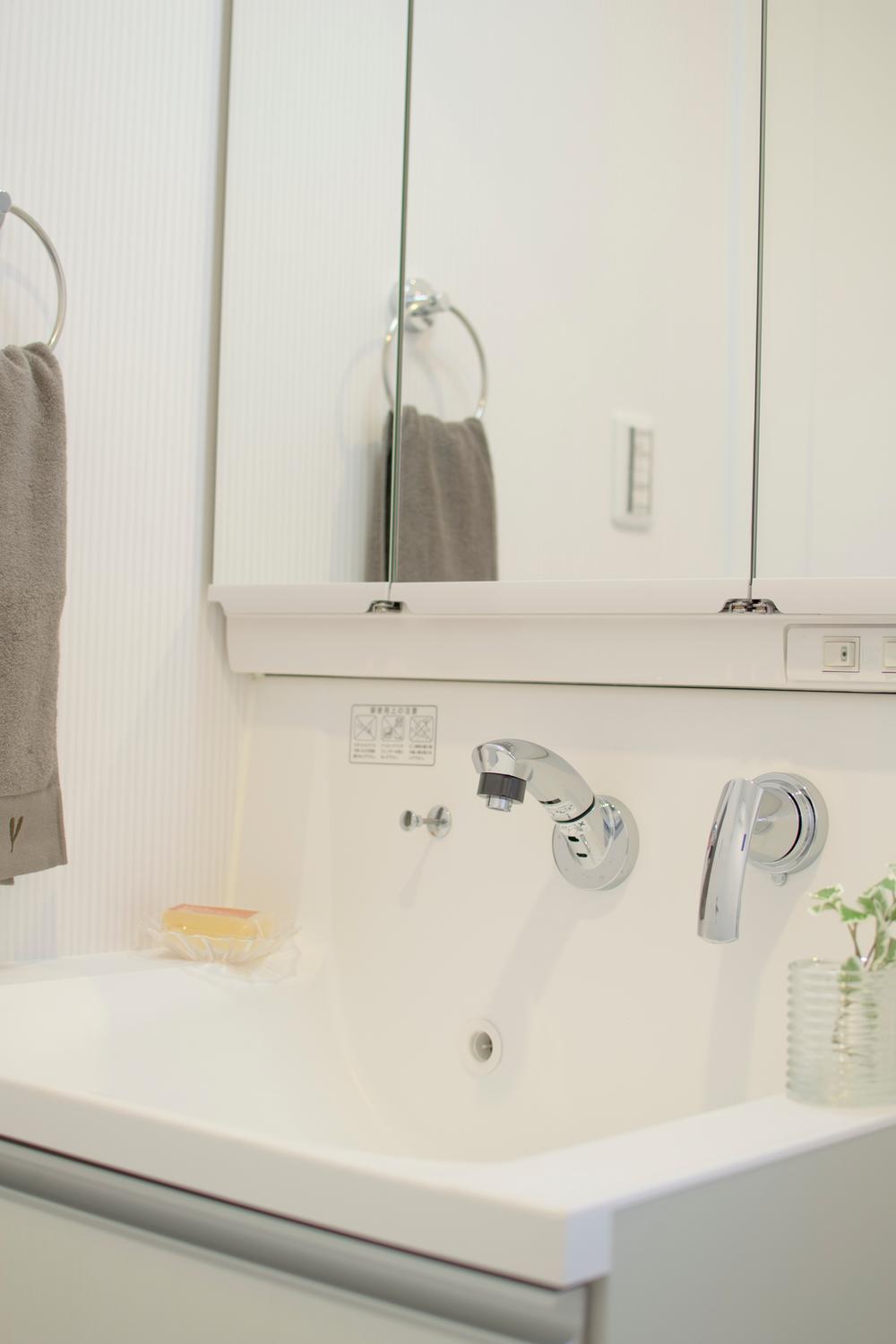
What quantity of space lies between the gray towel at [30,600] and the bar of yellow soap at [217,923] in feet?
0.54

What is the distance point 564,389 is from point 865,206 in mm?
300

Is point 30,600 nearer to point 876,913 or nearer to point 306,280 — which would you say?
point 306,280

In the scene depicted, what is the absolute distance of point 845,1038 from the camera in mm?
816

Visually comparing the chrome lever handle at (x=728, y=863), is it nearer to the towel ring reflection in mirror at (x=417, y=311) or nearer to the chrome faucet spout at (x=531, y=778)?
the chrome faucet spout at (x=531, y=778)

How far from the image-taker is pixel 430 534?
4.23 ft

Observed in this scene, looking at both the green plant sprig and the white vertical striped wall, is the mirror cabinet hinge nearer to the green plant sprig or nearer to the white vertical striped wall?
the green plant sprig

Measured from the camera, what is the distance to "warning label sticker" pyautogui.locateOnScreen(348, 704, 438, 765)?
4.20 feet

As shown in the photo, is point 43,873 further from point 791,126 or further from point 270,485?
point 791,126

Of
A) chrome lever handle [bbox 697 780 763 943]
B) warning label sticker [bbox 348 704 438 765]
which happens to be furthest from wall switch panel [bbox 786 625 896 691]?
warning label sticker [bbox 348 704 438 765]

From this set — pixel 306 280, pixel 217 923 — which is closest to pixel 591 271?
pixel 306 280

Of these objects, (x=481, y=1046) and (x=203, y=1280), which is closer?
(x=203, y=1280)

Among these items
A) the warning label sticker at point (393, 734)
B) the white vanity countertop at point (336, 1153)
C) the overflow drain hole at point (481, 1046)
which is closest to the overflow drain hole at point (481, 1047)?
the overflow drain hole at point (481, 1046)

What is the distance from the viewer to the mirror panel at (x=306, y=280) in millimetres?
1349

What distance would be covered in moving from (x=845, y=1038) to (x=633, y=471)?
0.54 m
